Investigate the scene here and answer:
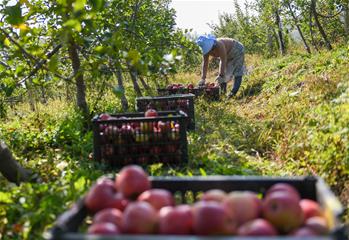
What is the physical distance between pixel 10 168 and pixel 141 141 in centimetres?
113

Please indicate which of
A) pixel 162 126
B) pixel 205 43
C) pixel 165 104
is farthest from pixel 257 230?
pixel 205 43

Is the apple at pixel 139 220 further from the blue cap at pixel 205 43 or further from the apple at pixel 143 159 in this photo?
the blue cap at pixel 205 43

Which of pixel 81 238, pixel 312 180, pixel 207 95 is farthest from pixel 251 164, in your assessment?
pixel 207 95

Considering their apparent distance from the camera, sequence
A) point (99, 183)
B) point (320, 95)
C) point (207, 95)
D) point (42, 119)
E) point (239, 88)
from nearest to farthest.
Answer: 1. point (99, 183)
2. point (320, 95)
3. point (42, 119)
4. point (207, 95)
5. point (239, 88)

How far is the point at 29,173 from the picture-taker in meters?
3.78

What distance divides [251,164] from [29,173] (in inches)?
78.5

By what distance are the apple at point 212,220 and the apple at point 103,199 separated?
1.25ft

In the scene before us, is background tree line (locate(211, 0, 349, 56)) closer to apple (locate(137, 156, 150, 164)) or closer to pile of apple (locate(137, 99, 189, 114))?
pile of apple (locate(137, 99, 189, 114))

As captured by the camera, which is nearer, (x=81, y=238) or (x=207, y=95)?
Answer: (x=81, y=238)

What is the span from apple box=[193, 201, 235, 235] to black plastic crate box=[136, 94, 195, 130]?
4.38 metres

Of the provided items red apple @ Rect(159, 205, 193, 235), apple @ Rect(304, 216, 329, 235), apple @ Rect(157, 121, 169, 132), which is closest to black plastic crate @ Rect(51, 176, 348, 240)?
apple @ Rect(304, 216, 329, 235)

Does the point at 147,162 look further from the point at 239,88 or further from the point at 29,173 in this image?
the point at 239,88

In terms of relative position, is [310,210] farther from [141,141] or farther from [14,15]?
[141,141]

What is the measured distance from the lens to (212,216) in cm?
134
